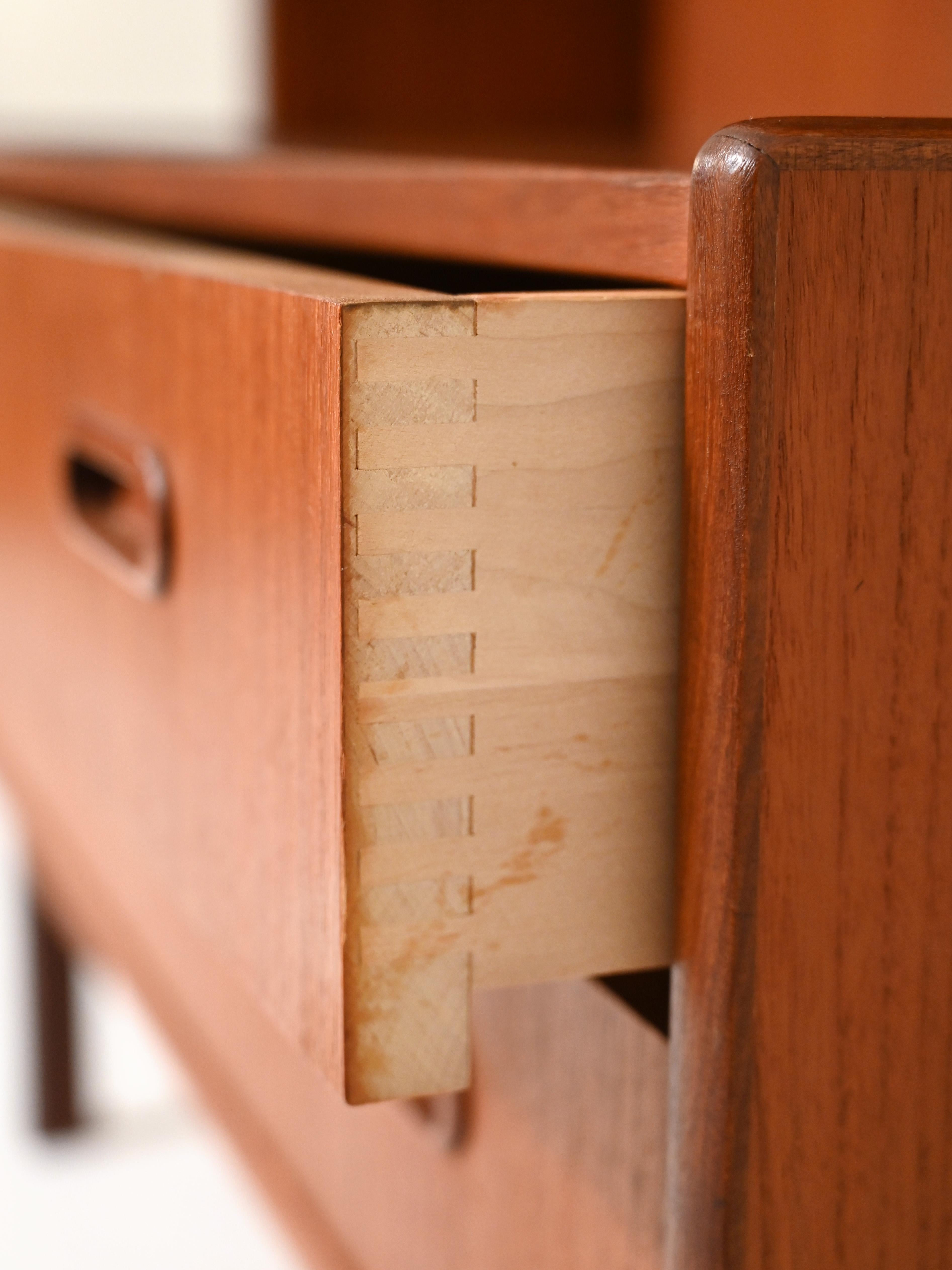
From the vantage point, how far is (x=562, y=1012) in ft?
1.24

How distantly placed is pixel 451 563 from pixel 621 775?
0.05 m

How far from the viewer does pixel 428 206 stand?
391 mm

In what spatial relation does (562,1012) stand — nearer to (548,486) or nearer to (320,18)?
(548,486)

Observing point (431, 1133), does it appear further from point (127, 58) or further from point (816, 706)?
point (127, 58)

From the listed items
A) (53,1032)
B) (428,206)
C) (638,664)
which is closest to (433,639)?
(638,664)

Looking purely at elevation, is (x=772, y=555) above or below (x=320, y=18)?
below

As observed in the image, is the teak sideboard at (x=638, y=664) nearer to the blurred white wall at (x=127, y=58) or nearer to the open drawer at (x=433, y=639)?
the open drawer at (x=433, y=639)

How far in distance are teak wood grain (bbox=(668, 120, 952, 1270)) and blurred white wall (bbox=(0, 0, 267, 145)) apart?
1.53m

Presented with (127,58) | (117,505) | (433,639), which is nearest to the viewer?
(433,639)

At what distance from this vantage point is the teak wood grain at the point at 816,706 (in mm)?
264

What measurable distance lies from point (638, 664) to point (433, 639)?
4 cm

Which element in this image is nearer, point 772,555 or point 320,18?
point 772,555

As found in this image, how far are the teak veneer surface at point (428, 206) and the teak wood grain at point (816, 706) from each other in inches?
1.2

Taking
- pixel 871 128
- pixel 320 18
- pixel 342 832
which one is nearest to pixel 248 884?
pixel 342 832
